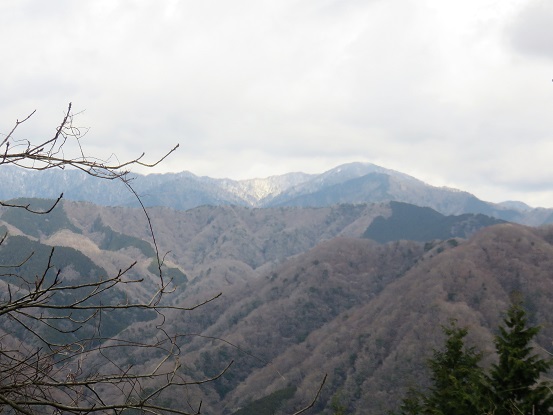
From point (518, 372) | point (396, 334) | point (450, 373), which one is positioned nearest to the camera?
point (518, 372)

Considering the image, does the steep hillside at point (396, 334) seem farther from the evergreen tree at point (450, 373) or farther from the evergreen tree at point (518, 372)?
the evergreen tree at point (518, 372)

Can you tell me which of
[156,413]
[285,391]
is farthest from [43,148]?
[285,391]

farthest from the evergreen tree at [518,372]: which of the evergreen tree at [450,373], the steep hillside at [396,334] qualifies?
the steep hillside at [396,334]

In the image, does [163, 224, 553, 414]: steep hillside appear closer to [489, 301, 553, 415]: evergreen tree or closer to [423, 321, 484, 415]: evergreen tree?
[423, 321, 484, 415]: evergreen tree

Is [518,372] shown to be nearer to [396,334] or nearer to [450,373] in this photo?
[450,373]

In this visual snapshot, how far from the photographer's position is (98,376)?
133 inches

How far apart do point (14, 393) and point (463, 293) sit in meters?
181

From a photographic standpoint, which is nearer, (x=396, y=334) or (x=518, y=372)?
(x=518, y=372)

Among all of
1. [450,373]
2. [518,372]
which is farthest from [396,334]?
[518,372]

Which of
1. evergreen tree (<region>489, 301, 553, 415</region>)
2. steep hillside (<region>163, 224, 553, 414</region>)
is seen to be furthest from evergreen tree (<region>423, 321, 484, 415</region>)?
steep hillside (<region>163, 224, 553, 414</region>)

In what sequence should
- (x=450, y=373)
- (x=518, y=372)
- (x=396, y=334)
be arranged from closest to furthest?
(x=518, y=372) → (x=450, y=373) → (x=396, y=334)

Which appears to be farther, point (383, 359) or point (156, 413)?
point (383, 359)

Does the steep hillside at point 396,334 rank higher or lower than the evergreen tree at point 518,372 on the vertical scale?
lower

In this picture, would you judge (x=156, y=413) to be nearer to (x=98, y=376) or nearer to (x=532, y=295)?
(x=98, y=376)
